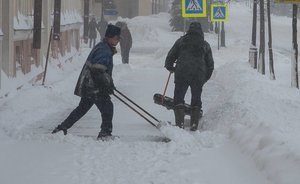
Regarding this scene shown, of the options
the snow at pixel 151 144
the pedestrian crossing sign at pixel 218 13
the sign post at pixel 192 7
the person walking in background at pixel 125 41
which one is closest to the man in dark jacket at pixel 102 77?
the snow at pixel 151 144

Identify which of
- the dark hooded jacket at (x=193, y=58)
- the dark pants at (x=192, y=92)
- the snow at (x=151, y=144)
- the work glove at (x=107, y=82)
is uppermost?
the dark hooded jacket at (x=193, y=58)

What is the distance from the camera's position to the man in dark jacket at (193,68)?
8953 millimetres

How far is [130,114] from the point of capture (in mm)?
11250

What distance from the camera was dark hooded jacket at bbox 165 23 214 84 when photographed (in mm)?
8938

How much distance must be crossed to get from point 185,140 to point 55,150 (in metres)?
1.69

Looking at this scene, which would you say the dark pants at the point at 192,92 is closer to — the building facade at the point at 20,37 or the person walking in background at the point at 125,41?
the building facade at the point at 20,37

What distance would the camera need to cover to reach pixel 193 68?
891 cm

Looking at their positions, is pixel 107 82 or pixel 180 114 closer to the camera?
pixel 107 82

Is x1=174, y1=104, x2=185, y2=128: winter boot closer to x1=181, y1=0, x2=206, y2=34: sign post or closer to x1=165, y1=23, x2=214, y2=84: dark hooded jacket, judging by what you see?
x1=165, y1=23, x2=214, y2=84: dark hooded jacket

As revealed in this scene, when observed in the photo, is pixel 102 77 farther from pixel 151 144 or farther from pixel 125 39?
pixel 125 39

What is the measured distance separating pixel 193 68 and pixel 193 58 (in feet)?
0.54

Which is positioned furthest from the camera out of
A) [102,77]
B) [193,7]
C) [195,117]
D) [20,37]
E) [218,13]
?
[218,13]

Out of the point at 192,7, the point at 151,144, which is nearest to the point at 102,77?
the point at 151,144

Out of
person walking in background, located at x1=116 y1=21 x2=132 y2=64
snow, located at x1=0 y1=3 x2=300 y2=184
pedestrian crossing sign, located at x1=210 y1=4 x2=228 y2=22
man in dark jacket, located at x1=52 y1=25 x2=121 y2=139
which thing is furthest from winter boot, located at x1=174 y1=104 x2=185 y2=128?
pedestrian crossing sign, located at x1=210 y1=4 x2=228 y2=22
